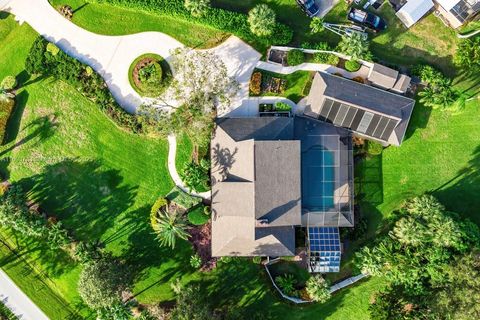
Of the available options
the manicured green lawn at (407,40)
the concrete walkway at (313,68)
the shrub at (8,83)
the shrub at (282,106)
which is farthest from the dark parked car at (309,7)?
the shrub at (8,83)

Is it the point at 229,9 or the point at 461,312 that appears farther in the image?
the point at 229,9

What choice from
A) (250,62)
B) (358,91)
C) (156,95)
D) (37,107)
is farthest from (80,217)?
(358,91)

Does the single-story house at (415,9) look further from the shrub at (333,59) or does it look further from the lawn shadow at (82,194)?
the lawn shadow at (82,194)

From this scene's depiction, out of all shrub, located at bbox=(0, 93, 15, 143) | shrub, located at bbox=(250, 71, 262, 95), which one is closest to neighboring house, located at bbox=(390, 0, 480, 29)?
shrub, located at bbox=(250, 71, 262, 95)

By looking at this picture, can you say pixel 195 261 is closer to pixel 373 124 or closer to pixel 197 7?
pixel 373 124

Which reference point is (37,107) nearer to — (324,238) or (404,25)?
(324,238)
